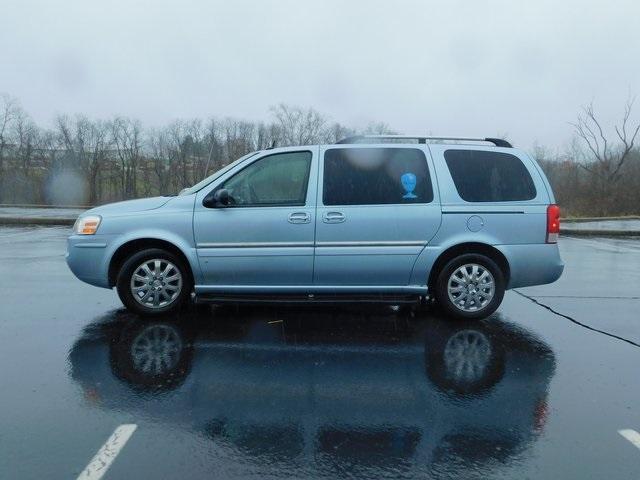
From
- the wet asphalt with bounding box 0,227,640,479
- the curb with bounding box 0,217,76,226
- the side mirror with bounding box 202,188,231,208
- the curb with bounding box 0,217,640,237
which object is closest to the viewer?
the wet asphalt with bounding box 0,227,640,479

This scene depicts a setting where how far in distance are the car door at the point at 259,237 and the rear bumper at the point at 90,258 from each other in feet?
3.35

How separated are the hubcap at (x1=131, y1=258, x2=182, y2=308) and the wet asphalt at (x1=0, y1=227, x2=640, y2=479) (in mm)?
252

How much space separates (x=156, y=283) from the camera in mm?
5730

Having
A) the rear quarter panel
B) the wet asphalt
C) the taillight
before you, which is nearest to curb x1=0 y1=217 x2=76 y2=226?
the wet asphalt

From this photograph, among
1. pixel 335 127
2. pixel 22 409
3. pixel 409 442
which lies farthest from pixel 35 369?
pixel 335 127

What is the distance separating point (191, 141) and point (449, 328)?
135 ft

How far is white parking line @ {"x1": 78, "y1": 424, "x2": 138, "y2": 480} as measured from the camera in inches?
110

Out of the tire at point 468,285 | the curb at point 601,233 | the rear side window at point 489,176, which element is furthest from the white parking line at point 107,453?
the curb at point 601,233

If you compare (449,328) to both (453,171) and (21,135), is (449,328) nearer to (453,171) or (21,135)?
(453,171)

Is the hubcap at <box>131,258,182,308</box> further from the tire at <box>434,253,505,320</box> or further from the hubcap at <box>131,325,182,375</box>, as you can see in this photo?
the tire at <box>434,253,505,320</box>

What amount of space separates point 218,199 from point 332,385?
246 cm

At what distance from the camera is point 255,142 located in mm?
44094

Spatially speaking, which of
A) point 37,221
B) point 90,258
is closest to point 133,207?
point 90,258

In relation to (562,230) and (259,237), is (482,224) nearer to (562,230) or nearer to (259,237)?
(259,237)
